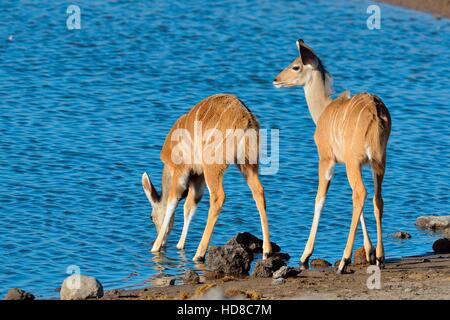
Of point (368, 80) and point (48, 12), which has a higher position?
point (48, 12)

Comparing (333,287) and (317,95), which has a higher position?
(317,95)

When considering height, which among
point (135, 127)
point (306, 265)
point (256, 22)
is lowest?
point (306, 265)

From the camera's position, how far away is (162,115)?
58.0ft

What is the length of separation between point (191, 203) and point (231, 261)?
4.20ft

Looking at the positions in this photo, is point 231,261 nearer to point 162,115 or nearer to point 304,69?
point 304,69

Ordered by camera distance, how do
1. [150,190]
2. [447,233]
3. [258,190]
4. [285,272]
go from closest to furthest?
[285,272]
[258,190]
[150,190]
[447,233]

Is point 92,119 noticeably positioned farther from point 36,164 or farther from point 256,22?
point 256,22

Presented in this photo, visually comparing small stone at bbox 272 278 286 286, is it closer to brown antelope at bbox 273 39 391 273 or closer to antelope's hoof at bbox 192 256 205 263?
brown antelope at bbox 273 39 391 273

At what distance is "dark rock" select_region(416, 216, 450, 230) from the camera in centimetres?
1313

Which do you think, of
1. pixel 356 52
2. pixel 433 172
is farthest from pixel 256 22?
pixel 433 172

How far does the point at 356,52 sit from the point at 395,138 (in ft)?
17.9

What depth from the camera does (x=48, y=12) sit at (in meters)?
23.9

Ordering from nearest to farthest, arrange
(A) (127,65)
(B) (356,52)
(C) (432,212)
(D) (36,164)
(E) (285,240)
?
1. (E) (285,240)
2. (C) (432,212)
3. (D) (36,164)
4. (A) (127,65)
5. (B) (356,52)

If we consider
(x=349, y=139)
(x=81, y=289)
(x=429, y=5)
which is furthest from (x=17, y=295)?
(x=429, y=5)
